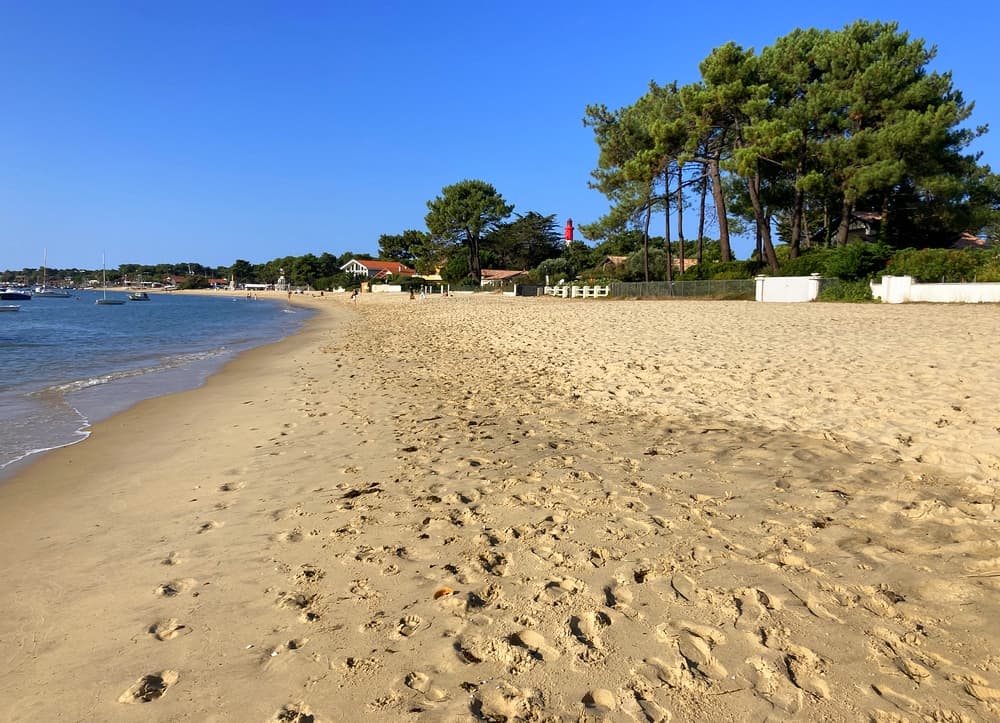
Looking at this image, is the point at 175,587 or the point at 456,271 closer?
the point at 175,587

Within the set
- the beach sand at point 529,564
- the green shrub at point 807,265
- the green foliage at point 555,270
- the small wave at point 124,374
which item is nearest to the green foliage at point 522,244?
the green foliage at point 555,270

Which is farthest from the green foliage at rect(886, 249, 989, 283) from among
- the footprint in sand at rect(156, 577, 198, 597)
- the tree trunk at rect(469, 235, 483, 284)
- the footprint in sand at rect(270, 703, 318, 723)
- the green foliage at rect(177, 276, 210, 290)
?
the green foliage at rect(177, 276, 210, 290)

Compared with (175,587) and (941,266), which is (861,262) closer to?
(941,266)

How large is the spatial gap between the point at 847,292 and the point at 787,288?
307cm

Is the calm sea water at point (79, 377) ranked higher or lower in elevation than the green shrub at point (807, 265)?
lower

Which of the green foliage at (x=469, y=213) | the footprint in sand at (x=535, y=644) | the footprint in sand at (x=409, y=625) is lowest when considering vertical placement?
the footprint in sand at (x=409, y=625)

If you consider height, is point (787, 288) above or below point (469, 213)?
below

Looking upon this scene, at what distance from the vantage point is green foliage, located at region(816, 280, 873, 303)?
27.0 m

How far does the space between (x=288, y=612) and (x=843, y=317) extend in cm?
1870

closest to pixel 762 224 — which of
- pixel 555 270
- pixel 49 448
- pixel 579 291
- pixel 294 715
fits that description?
pixel 579 291

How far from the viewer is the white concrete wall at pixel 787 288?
29453 millimetres

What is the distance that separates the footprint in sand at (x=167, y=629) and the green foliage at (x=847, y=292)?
96.8 feet

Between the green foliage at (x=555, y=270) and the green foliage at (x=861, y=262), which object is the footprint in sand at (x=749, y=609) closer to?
the green foliage at (x=861, y=262)

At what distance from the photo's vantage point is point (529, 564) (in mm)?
3449
